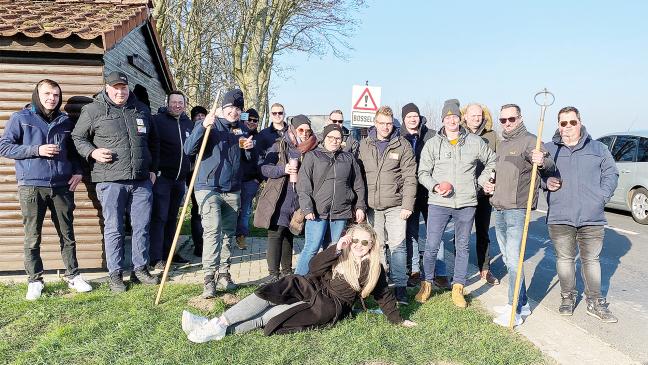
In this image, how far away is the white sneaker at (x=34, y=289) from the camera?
4801mm

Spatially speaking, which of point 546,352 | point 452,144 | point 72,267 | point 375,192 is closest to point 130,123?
point 72,267

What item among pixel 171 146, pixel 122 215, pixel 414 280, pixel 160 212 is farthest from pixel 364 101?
pixel 122 215

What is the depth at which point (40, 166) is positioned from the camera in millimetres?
4848

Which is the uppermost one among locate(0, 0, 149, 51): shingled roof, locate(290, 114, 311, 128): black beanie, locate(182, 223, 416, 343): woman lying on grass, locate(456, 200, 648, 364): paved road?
locate(0, 0, 149, 51): shingled roof

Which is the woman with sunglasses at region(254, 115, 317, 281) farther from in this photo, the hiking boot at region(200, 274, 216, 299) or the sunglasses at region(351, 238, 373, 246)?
the sunglasses at region(351, 238, 373, 246)

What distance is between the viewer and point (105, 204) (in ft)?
16.5

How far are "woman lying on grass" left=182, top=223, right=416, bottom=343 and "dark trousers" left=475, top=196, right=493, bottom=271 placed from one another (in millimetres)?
2199

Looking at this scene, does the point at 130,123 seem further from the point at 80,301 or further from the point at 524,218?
the point at 524,218

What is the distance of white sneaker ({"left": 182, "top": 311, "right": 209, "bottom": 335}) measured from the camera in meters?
4.02

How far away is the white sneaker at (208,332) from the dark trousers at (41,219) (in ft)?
7.13

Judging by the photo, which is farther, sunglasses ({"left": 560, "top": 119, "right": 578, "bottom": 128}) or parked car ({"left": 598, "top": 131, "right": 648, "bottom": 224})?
parked car ({"left": 598, "top": 131, "right": 648, "bottom": 224})

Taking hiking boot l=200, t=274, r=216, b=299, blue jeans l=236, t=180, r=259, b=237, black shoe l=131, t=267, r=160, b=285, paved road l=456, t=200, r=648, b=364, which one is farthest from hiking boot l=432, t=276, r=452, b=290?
black shoe l=131, t=267, r=160, b=285

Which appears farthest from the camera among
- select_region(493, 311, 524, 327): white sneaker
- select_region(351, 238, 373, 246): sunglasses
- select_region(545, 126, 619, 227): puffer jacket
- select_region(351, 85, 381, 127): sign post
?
select_region(351, 85, 381, 127): sign post

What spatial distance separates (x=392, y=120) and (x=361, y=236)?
1.46 meters
